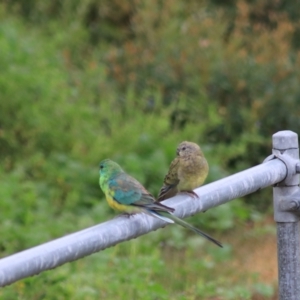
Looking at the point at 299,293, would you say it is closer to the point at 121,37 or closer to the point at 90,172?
the point at 90,172

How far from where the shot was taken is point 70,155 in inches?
250

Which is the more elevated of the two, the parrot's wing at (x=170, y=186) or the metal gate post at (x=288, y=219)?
the parrot's wing at (x=170, y=186)

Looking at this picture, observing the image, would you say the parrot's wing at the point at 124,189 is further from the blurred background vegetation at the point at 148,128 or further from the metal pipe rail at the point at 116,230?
the blurred background vegetation at the point at 148,128

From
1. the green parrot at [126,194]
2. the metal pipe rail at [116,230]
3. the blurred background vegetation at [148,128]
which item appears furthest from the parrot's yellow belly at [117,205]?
the blurred background vegetation at [148,128]

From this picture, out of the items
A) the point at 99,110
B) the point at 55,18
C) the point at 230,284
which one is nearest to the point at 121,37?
the point at 55,18

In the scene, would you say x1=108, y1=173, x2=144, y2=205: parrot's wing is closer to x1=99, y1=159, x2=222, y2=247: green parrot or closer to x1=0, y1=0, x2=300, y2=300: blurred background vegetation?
x1=99, y1=159, x2=222, y2=247: green parrot

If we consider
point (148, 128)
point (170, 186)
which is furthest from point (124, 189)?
point (148, 128)

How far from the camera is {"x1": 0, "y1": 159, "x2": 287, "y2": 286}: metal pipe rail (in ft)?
6.17

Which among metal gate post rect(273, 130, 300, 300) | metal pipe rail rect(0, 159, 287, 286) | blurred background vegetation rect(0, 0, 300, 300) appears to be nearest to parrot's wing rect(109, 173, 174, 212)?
metal pipe rail rect(0, 159, 287, 286)

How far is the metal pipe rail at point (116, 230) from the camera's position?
6.17 feet

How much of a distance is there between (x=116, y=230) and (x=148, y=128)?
4465 millimetres

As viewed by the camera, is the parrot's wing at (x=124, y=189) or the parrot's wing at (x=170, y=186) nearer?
the parrot's wing at (x=124, y=189)

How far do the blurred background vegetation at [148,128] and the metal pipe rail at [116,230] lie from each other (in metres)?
1.51

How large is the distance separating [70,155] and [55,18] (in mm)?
3464
